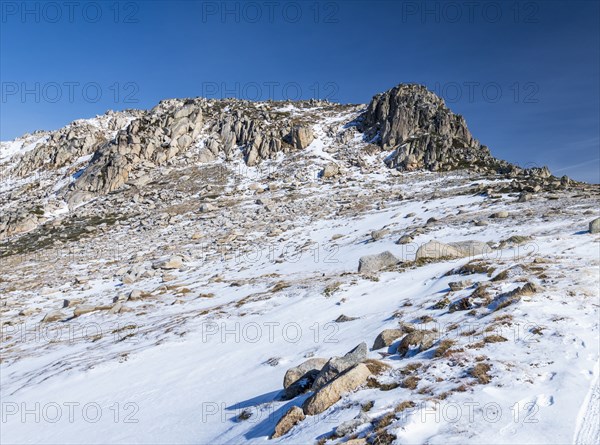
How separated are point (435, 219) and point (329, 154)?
5378cm

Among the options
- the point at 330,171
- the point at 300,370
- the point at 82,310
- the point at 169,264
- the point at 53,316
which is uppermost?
the point at 330,171

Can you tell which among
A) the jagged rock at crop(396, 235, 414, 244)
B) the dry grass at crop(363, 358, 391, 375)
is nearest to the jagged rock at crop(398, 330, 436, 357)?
the dry grass at crop(363, 358, 391, 375)

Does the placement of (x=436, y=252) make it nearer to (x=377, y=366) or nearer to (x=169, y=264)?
(x=377, y=366)

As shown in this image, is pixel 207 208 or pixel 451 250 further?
pixel 207 208

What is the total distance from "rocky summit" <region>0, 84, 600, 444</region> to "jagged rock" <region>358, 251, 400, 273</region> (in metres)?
0.12

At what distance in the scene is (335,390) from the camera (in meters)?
7.76

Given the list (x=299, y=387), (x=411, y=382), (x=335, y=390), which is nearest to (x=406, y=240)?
(x=299, y=387)

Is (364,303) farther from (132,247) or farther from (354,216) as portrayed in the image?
(132,247)

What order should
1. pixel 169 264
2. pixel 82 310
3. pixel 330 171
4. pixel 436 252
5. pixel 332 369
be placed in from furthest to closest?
pixel 330 171
pixel 169 264
pixel 82 310
pixel 436 252
pixel 332 369

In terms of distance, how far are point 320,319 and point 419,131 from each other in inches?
2970

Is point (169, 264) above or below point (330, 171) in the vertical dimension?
below

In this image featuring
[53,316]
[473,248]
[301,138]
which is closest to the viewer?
[473,248]

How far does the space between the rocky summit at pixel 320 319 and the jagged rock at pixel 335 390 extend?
1.3 inches

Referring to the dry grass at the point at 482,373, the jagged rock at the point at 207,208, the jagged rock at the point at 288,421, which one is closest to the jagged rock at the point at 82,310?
the jagged rock at the point at 288,421
